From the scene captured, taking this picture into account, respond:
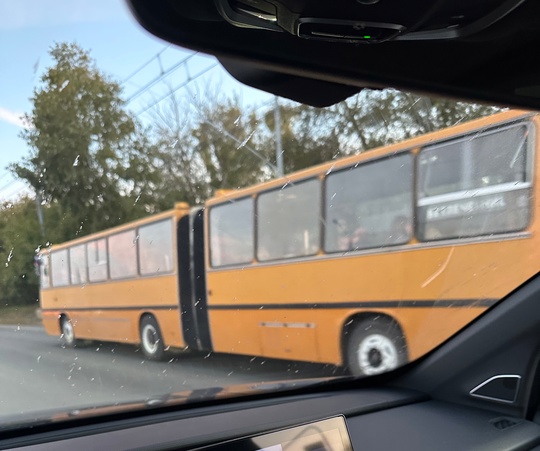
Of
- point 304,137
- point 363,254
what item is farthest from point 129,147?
point 363,254

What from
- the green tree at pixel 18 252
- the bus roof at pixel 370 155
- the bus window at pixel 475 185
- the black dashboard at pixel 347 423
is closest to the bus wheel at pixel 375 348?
the black dashboard at pixel 347 423

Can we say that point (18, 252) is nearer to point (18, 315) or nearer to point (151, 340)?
point (18, 315)

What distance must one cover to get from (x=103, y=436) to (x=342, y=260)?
2312 mm

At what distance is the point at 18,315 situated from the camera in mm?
2619

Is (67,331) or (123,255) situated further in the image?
(123,255)

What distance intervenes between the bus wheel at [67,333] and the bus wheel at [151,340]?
47 centimetres

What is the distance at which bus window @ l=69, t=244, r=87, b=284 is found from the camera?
2809 mm

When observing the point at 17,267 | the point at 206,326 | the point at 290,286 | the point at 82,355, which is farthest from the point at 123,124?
the point at 290,286

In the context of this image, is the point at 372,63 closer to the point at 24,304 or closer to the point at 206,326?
the point at 24,304

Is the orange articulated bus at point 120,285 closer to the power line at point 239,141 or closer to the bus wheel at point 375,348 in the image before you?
the power line at point 239,141

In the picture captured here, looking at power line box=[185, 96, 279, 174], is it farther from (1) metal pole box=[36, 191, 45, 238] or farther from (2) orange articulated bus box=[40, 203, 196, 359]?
(1) metal pole box=[36, 191, 45, 238]

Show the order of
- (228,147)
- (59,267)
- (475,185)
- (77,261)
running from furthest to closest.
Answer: (475,185), (228,147), (77,261), (59,267)

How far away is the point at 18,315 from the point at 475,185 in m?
2.92

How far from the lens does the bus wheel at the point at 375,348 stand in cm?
368
